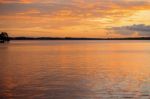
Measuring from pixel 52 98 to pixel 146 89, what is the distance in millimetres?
7275

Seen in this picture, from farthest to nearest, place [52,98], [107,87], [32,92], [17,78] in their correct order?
[17,78] < [107,87] < [32,92] < [52,98]

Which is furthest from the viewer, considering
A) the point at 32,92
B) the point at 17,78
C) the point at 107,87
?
the point at 17,78

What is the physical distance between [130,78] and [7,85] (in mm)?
11178

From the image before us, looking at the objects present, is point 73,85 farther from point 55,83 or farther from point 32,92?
point 32,92

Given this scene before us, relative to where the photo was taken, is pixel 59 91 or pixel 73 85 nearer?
pixel 59 91

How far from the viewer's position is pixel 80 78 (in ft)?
113

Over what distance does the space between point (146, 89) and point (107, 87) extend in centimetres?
295

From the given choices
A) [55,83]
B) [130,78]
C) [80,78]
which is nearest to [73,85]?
[55,83]

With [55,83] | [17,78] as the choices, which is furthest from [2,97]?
[17,78]

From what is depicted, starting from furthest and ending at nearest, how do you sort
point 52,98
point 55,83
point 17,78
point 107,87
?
1. point 17,78
2. point 55,83
3. point 107,87
4. point 52,98

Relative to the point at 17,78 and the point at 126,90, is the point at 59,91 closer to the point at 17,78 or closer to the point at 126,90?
the point at 126,90

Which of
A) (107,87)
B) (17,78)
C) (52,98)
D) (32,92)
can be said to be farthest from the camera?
(17,78)

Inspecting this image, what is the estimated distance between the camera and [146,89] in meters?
27.5

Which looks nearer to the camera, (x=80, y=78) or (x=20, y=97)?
(x=20, y=97)
